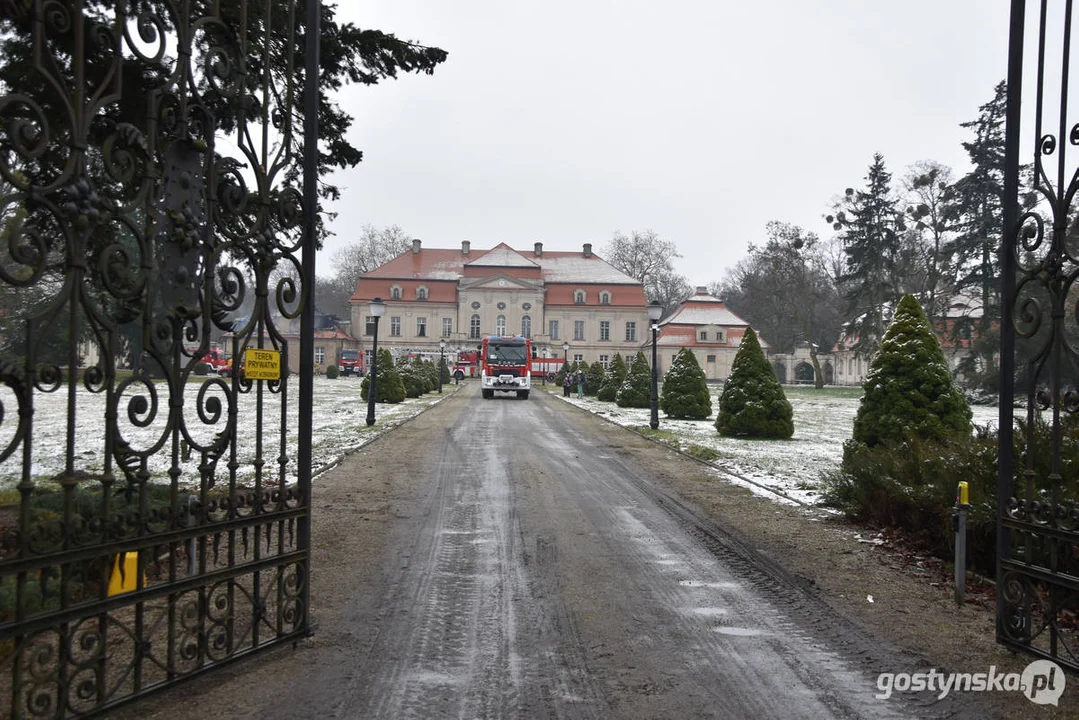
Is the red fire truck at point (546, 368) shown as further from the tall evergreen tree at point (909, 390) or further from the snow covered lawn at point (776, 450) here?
the tall evergreen tree at point (909, 390)

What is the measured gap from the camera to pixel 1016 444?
22.6ft

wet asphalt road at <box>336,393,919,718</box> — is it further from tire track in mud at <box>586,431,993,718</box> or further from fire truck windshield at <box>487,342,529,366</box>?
fire truck windshield at <box>487,342,529,366</box>

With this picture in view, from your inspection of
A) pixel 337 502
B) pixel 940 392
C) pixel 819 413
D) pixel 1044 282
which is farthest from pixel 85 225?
pixel 819 413

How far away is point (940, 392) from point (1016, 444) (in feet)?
16.4

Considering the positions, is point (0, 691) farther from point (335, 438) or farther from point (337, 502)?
point (335, 438)

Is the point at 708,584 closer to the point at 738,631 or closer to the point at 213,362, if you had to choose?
the point at 738,631

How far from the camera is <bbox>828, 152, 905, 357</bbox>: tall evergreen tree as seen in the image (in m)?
47.7

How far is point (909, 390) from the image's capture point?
1167 cm

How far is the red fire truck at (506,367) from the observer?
40156 mm

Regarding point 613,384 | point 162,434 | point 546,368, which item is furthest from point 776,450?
point 546,368

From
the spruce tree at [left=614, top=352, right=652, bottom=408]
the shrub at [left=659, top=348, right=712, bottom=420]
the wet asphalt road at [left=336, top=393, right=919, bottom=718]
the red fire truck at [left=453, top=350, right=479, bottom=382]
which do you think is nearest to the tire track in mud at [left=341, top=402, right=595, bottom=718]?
the wet asphalt road at [left=336, top=393, right=919, bottom=718]

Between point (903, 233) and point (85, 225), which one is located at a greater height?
point (903, 233)

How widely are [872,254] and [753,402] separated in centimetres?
3465

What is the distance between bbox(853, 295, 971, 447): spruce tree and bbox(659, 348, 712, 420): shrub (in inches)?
535
